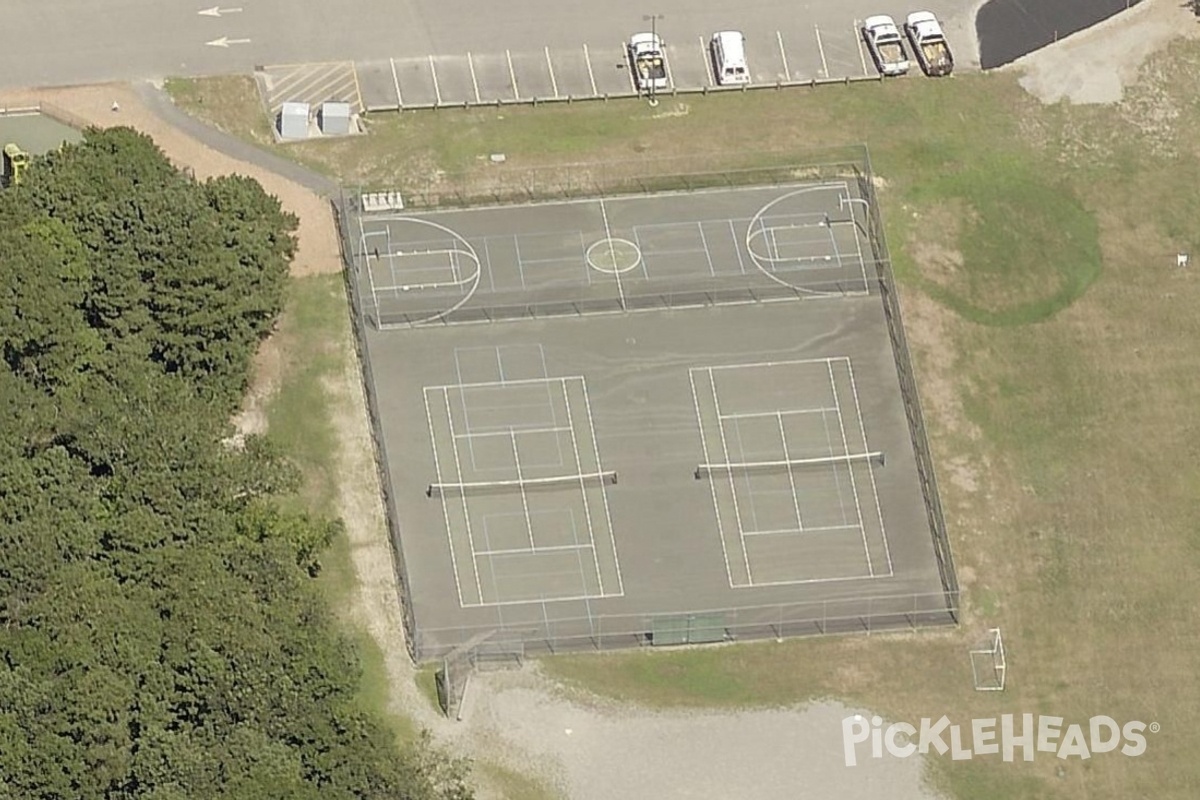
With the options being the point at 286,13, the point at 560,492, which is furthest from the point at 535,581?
the point at 286,13

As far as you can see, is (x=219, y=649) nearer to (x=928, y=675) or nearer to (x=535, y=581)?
(x=535, y=581)

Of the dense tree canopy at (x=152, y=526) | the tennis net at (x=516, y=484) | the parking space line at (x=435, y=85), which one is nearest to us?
the dense tree canopy at (x=152, y=526)

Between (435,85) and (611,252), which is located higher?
(435,85)

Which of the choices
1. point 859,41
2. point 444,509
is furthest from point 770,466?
point 859,41

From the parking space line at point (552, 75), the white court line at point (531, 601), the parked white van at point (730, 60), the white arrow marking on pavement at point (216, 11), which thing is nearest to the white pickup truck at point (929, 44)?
the parked white van at point (730, 60)

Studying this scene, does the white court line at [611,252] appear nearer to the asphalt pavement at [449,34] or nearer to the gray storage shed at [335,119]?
the asphalt pavement at [449,34]

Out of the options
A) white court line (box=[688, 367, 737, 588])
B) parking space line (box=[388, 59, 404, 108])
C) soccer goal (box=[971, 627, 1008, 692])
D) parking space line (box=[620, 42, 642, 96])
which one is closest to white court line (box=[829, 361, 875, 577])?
soccer goal (box=[971, 627, 1008, 692])

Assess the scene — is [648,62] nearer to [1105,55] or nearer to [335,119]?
[335,119]
